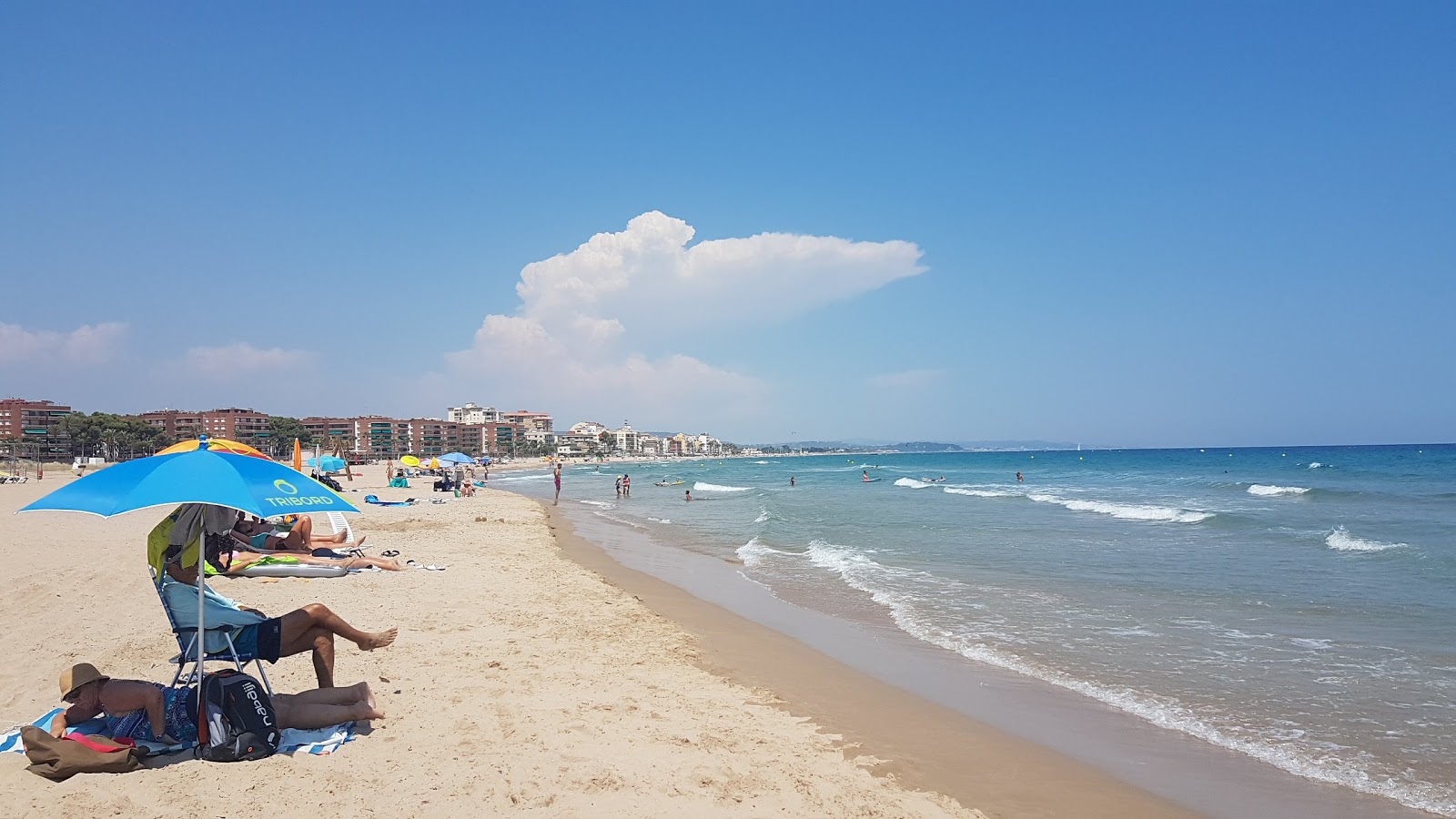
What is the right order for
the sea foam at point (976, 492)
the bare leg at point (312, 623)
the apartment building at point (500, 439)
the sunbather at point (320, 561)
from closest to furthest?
the bare leg at point (312, 623) → the sunbather at point (320, 561) → the sea foam at point (976, 492) → the apartment building at point (500, 439)

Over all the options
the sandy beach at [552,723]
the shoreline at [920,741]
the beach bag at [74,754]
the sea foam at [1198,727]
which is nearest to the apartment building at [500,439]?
the sandy beach at [552,723]

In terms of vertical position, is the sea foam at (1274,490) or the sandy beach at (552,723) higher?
the sandy beach at (552,723)

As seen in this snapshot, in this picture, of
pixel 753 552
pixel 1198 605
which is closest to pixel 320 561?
pixel 753 552

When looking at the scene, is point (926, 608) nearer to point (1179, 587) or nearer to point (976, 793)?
point (1179, 587)

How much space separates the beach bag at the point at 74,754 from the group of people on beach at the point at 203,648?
0.14 m

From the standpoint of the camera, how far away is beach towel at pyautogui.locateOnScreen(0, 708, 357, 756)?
454 cm

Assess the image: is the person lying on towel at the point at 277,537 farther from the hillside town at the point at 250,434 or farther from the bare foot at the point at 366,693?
the hillside town at the point at 250,434

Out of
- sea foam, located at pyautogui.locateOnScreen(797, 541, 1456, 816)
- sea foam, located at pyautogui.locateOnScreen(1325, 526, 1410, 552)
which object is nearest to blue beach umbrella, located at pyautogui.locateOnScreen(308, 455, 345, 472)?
sea foam, located at pyautogui.locateOnScreen(797, 541, 1456, 816)

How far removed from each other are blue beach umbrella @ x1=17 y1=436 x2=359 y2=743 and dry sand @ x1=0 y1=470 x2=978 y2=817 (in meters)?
0.97

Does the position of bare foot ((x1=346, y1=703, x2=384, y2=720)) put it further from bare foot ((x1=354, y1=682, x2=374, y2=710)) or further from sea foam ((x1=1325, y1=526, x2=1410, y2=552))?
sea foam ((x1=1325, y1=526, x2=1410, y2=552))

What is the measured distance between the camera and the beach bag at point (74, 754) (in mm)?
4199

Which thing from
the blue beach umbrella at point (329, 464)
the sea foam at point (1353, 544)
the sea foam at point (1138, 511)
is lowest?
the sea foam at point (1138, 511)

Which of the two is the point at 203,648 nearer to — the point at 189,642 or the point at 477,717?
the point at 189,642

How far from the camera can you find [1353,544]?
18.5 meters
